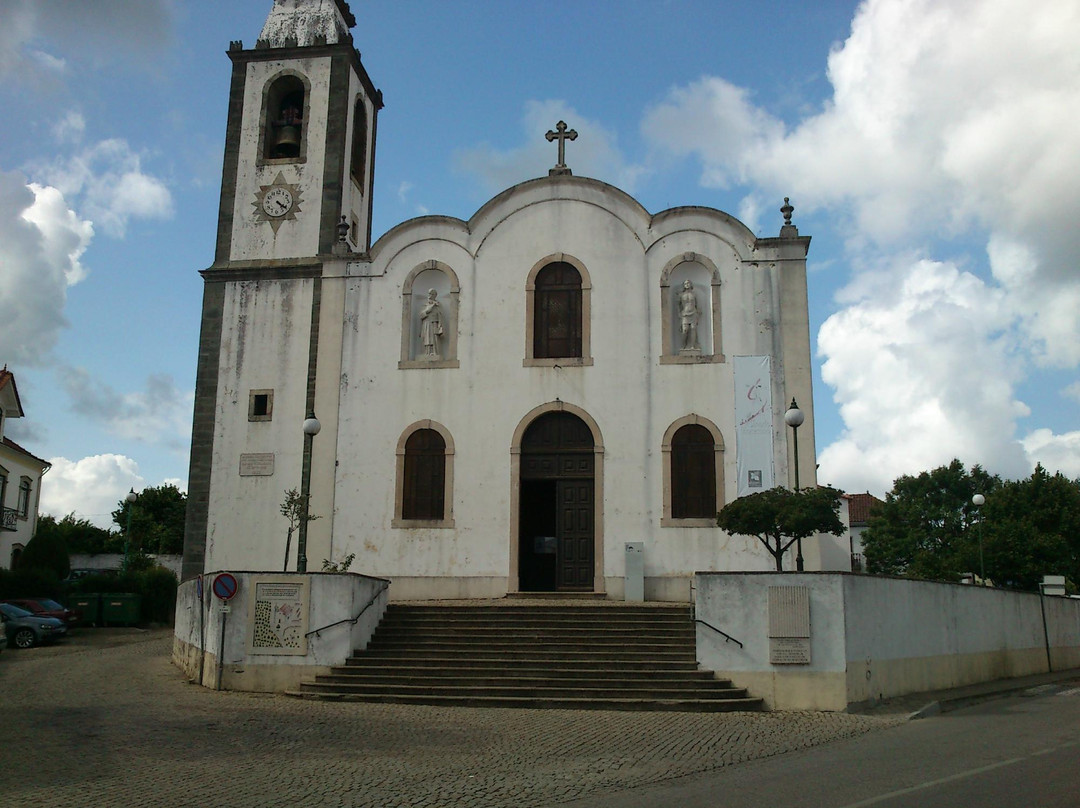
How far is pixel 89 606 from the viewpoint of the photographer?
2919cm

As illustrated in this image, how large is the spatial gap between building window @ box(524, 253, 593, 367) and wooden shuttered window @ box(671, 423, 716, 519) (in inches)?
105

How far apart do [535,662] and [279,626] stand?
4.08 meters

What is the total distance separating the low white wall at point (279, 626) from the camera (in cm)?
1616

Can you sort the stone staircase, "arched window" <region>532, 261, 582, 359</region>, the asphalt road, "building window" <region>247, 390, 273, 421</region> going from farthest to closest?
"building window" <region>247, 390, 273, 421</region>
"arched window" <region>532, 261, 582, 359</region>
the stone staircase
the asphalt road

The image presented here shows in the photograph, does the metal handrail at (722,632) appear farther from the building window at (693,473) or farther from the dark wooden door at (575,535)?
the dark wooden door at (575,535)

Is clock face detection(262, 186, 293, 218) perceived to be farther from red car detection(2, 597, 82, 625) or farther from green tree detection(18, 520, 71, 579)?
green tree detection(18, 520, 71, 579)

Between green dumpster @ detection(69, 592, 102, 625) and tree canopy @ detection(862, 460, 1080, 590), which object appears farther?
tree canopy @ detection(862, 460, 1080, 590)

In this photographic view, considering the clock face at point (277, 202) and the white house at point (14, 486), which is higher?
the clock face at point (277, 202)

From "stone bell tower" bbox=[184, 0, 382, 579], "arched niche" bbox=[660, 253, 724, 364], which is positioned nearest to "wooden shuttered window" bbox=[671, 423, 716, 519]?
"arched niche" bbox=[660, 253, 724, 364]

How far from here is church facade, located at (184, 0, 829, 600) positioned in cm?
2155

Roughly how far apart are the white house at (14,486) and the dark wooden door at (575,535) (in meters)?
26.2

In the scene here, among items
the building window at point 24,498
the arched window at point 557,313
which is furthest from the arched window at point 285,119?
the building window at point 24,498

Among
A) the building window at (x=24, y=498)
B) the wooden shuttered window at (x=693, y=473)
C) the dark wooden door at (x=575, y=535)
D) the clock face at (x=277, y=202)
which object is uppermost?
the clock face at (x=277, y=202)

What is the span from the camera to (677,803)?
8.50 metres
